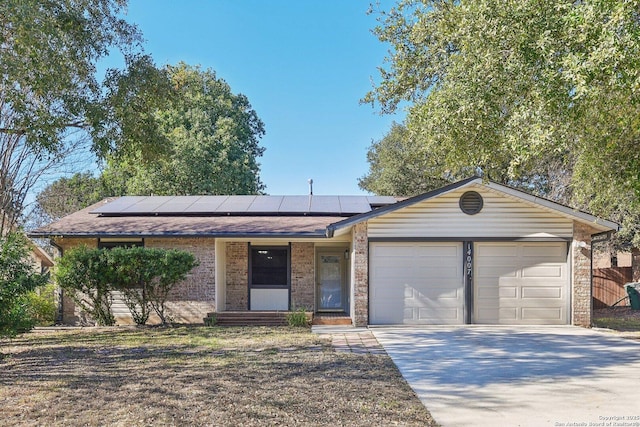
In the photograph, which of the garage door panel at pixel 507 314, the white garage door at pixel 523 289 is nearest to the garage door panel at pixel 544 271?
the white garage door at pixel 523 289

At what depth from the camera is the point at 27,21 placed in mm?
8297

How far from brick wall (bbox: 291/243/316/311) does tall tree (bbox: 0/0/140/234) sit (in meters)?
6.98

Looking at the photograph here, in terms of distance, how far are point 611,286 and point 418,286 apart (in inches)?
447

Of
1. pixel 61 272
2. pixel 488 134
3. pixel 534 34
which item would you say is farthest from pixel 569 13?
pixel 61 272

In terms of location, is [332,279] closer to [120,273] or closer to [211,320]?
[211,320]

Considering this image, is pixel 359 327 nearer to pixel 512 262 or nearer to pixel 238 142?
pixel 512 262

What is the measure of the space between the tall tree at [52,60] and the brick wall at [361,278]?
22.1 feet

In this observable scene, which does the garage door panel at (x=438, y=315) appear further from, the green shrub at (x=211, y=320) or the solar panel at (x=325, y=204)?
the green shrub at (x=211, y=320)

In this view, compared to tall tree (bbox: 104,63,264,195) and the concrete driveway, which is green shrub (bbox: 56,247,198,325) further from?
tall tree (bbox: 104,63,264,195)

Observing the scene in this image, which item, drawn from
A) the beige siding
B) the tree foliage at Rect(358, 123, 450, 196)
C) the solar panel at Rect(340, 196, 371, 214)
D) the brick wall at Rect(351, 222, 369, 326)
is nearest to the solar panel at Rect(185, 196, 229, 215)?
the solar panel at Rect(340, 196, 371, 214)

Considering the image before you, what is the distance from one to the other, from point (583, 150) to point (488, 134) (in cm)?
269

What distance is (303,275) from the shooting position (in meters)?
15.2

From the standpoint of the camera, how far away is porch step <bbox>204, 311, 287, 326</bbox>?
13695 millimetres

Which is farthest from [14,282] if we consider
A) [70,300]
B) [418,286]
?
[418,286]
